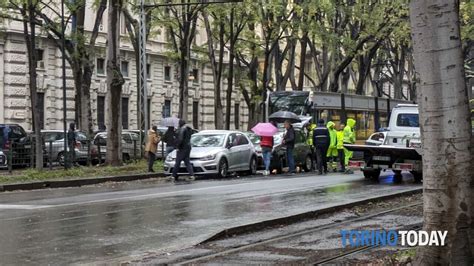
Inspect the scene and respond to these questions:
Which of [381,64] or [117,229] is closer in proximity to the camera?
[117,229]

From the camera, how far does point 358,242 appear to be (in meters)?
8.87

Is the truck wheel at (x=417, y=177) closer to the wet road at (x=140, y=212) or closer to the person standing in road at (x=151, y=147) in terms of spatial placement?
the wet road at (x=140, y=212)

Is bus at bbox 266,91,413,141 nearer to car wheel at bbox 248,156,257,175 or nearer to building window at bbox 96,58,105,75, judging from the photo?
car wheel at bbox 248,156,257,175

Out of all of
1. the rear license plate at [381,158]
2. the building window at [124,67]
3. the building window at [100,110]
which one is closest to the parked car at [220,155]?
the rear license plate at [381,158]

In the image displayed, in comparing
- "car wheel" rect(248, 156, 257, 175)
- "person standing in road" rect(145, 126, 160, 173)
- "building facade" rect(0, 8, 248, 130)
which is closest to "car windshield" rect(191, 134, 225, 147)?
"person standing in road" rect(145, 126, 160, 173)

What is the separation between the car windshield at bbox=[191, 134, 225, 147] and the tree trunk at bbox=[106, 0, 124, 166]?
9.61 ft

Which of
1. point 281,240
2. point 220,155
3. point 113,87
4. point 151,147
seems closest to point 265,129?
→ point 220,155

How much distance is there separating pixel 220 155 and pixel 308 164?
488cm

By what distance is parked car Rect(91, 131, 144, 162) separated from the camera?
89.5 ft

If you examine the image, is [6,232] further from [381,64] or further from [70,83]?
[381,64]

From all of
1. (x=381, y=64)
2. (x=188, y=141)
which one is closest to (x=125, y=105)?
(x=381, y=64)

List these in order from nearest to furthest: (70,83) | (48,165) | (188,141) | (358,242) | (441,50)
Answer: (441,50) → (358,242) → (188,141) → (48,165) → (70,83)

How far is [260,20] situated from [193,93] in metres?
21.7

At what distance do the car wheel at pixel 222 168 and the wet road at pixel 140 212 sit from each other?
6.66 feet
